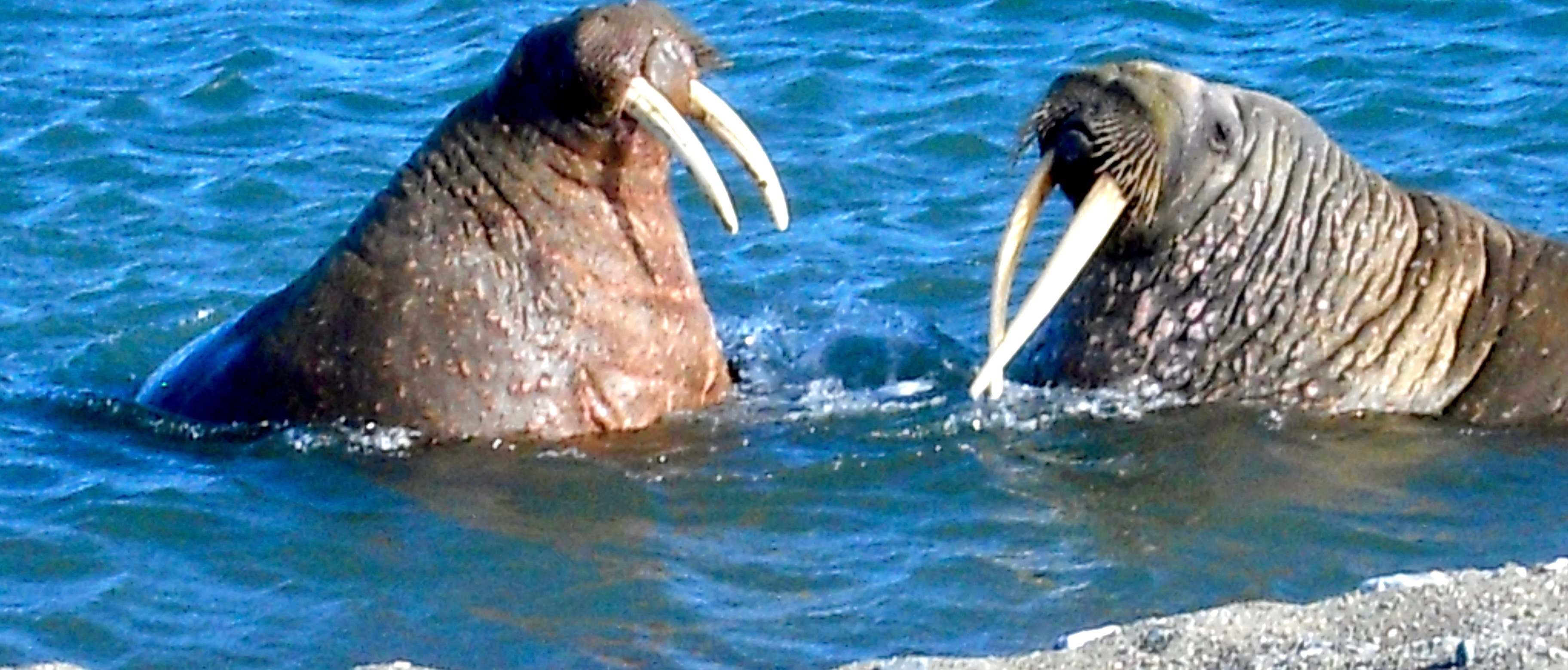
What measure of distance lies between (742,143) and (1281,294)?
6.39 ft

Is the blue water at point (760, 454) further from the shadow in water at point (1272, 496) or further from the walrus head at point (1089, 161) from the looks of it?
the walrus head at point (1089, 161)

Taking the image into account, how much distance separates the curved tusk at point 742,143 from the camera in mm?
8977

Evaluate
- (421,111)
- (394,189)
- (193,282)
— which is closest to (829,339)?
(394,189)

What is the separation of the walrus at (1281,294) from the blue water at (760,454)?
0.15m

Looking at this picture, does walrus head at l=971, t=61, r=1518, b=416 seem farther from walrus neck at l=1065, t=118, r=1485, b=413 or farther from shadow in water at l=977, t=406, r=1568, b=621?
shadow in water at l=977, t=406, r=1568, b=621

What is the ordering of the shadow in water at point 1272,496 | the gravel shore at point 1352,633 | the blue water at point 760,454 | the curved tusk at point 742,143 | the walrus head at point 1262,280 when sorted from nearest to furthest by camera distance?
1. the gravel shore at point 1352,633
2. the blue water at point 760,454
3. the shadow in water at point 1272,496
4. the curved tusk at point 742,143
5. the walrus head at point 1262,280

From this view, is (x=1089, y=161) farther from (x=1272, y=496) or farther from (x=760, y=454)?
(x=760, y=454)

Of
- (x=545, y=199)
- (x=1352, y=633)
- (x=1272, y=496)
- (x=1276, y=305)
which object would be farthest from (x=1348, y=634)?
(x=545, y=199)

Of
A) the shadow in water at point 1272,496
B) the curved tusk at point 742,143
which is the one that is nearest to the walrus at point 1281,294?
Answer: the shadow in water at point 1272,496

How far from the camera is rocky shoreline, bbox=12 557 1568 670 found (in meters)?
6.36

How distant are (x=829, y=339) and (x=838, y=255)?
129 centimetres

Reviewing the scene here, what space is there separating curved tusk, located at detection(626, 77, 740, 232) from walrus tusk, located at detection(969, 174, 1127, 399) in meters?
0.96

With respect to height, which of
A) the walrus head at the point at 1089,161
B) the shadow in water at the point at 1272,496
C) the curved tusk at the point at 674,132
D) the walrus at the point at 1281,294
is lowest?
the shadow in water at the point at 1272,496

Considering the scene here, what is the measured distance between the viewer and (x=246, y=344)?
31.5 ft
